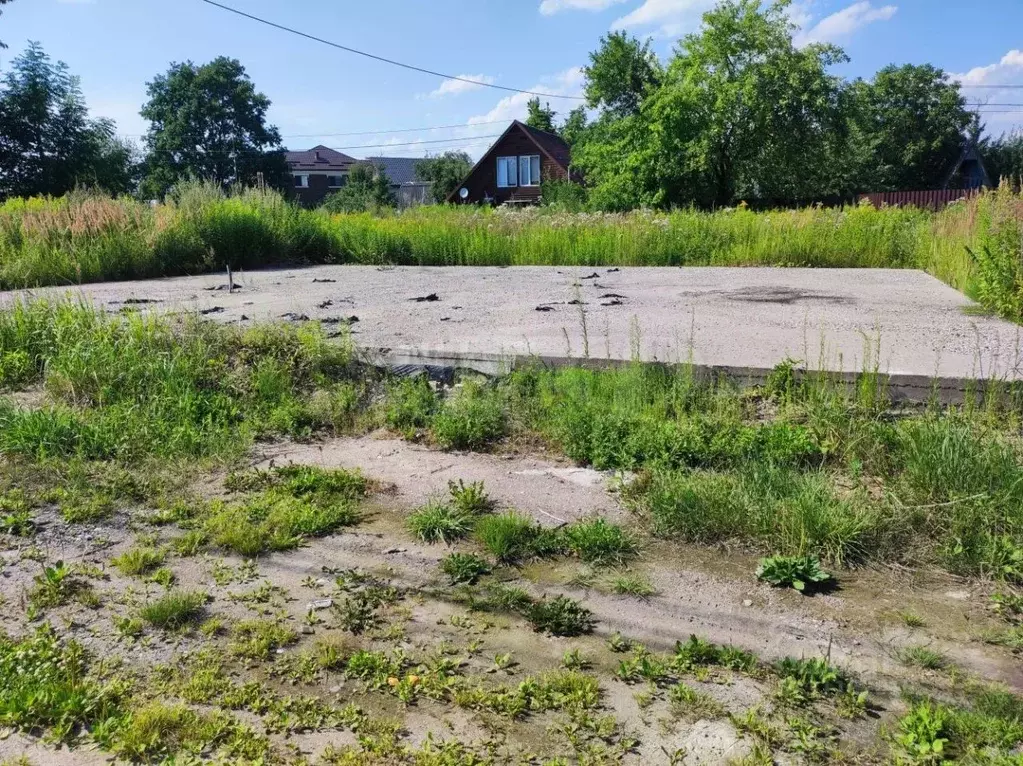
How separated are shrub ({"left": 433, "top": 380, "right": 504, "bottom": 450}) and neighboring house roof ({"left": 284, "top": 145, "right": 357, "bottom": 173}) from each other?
239ft

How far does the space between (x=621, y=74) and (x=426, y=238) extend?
2668cm

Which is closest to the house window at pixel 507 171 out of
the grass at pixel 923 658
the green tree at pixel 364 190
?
the green tree at pixel 364 190

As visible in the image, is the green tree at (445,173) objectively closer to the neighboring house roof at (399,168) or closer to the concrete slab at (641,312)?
the neighboring house roof at (399,168)

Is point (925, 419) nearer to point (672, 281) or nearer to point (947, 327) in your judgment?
point (947, 327)

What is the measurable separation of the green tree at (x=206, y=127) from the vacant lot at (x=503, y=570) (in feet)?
189

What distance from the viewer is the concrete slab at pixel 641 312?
5.55m

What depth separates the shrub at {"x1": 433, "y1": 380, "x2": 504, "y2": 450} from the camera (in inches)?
186

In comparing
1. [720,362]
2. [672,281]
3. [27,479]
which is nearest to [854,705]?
[720,362]

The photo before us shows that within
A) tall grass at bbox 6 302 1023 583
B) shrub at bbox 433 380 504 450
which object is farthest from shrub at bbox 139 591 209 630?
shrub at bbox 433 380 504 450

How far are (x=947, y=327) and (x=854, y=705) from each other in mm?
5386

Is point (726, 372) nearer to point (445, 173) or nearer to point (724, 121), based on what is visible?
point (724, 121)

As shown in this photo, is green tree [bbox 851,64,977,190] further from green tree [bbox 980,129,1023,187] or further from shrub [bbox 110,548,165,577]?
shrub [bbox 110,548,165,577]

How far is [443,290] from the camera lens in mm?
10562

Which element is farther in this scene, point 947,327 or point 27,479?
point 947,327
